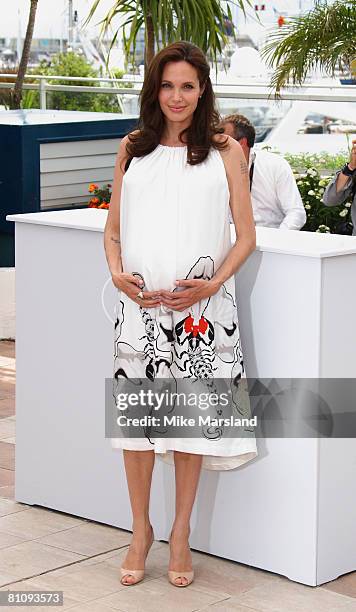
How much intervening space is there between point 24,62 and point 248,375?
610 centimetres

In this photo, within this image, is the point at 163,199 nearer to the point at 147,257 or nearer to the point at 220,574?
the point at 147,257

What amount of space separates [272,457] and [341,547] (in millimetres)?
365

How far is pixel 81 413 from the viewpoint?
4.26 meters

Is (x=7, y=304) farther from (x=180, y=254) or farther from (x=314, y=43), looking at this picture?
(x=180, y=254)

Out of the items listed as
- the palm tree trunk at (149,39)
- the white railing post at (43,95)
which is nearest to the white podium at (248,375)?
the palm tree trunk at (149,39)

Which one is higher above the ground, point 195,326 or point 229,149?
point 229,149

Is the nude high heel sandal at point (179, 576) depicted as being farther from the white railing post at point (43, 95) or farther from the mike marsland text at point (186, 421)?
the white railing post at point (43, 95)

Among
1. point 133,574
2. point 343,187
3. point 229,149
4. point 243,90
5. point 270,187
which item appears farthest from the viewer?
point 243,90

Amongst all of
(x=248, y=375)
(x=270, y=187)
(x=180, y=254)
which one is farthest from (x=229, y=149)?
(x=270, y=187)

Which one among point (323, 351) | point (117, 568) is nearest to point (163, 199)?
point (323, 351)

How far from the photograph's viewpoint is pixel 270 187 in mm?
5750

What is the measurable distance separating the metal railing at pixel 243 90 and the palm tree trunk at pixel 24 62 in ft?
1.37

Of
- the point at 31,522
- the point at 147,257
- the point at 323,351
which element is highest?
the point at 147,257

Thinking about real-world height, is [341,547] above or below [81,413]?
below
